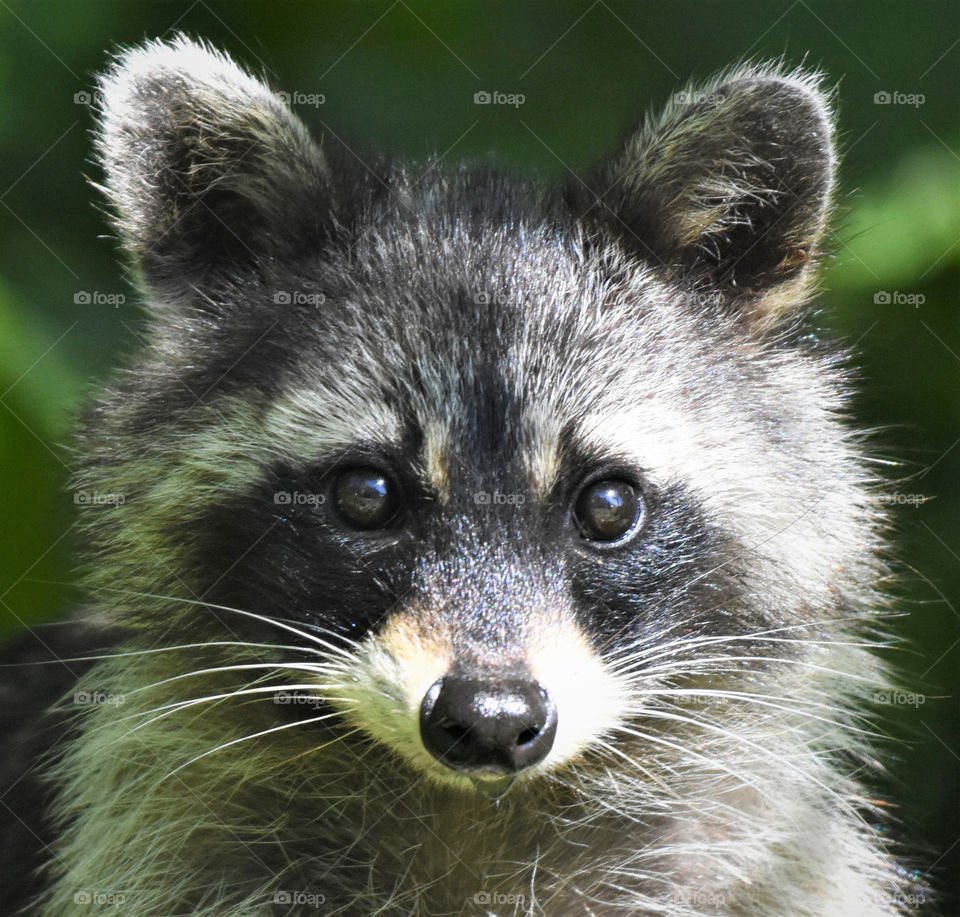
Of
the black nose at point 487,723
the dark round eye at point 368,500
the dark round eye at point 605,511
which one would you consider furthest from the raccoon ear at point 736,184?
the black nose at point 487,723

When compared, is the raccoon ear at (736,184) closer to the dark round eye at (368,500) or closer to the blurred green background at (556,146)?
the blurred green background at (556,146)

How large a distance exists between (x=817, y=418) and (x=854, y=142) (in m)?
1.53

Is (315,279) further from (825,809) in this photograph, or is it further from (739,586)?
(825,809)

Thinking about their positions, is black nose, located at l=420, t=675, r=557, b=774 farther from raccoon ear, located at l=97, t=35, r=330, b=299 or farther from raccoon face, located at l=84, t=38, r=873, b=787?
raccoon ear, located at l=97, t=35, r=330, b=299

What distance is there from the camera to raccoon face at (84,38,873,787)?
269 centimetres

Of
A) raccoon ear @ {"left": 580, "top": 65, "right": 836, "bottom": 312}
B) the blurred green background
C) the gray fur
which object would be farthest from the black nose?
the blurred green background

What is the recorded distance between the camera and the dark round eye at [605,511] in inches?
111

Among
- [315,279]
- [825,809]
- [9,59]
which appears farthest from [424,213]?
[9,59]

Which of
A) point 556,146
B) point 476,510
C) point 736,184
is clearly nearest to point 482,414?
point 476,510

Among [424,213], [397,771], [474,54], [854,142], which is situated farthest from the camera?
[474,54]

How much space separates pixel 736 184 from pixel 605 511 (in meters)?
0.91

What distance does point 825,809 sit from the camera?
3.29 meters

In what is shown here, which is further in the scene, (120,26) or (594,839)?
(120,26)

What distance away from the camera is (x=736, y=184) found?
317 cm
